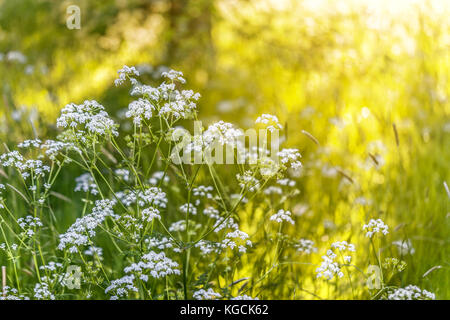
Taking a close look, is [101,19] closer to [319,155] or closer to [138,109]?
[319,155]

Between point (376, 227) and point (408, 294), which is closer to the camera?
point (408, 294)

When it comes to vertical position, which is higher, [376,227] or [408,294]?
[376,227]

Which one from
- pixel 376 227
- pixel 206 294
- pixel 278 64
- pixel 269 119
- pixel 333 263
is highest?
pixel 278 64

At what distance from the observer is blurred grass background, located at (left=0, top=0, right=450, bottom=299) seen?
14.1 feet

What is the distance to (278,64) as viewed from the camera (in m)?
5.42

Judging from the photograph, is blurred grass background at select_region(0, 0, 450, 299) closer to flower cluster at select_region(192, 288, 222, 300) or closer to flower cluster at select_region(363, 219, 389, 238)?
flower cluster at select_region(363, 219, 389, 238)

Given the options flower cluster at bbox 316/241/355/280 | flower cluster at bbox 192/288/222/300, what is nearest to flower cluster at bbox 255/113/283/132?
flower cluster at bbox 316/241/355/280

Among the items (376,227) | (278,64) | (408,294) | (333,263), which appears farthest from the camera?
(278,64)

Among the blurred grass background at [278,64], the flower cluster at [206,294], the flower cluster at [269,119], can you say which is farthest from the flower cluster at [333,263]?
the blurred grass background at [278,64]

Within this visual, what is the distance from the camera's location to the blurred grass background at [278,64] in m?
4.30

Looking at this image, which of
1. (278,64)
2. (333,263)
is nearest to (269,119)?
(333,263)

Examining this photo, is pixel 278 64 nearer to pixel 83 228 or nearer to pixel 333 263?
pixel 333 263

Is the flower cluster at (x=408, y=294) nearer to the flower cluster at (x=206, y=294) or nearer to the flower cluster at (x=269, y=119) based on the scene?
the flower cluster at (x=206, y=294)

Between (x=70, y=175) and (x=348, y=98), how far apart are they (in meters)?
2.86
